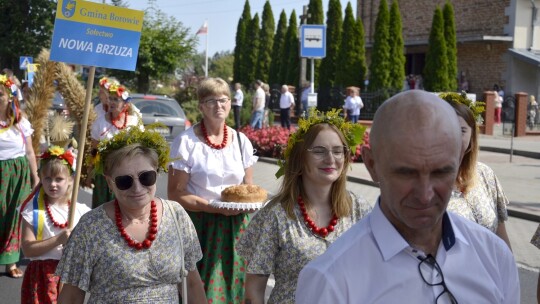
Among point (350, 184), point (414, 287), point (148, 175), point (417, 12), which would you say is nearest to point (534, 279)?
point (148, 175)

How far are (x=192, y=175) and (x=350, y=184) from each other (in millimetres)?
10332

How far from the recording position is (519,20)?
36375 mm

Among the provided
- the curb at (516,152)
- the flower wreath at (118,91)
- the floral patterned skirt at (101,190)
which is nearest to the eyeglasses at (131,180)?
the floral patterned skirt at (101,190)

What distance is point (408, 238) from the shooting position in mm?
2141

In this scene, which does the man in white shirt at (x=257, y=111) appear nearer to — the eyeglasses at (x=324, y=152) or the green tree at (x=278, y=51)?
the green tree at (x=278, y=51)

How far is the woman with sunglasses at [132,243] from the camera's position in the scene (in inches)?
151

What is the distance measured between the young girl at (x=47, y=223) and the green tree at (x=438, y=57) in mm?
28956

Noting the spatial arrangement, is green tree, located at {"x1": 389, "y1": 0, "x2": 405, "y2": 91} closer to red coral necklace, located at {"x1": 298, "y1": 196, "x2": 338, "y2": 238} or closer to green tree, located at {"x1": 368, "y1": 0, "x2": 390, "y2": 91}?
green tree, located at {"x1": 368, "y1": 0, "x2": 390, "y2": 91}

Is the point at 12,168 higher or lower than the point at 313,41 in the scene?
lower

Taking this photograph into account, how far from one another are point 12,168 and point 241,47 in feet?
157

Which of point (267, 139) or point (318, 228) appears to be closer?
point (318, 228)

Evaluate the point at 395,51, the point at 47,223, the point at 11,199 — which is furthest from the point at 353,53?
the point at 47,223

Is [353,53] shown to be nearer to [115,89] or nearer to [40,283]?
[115,89]

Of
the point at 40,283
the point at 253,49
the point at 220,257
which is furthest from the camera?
the point at 253,49
